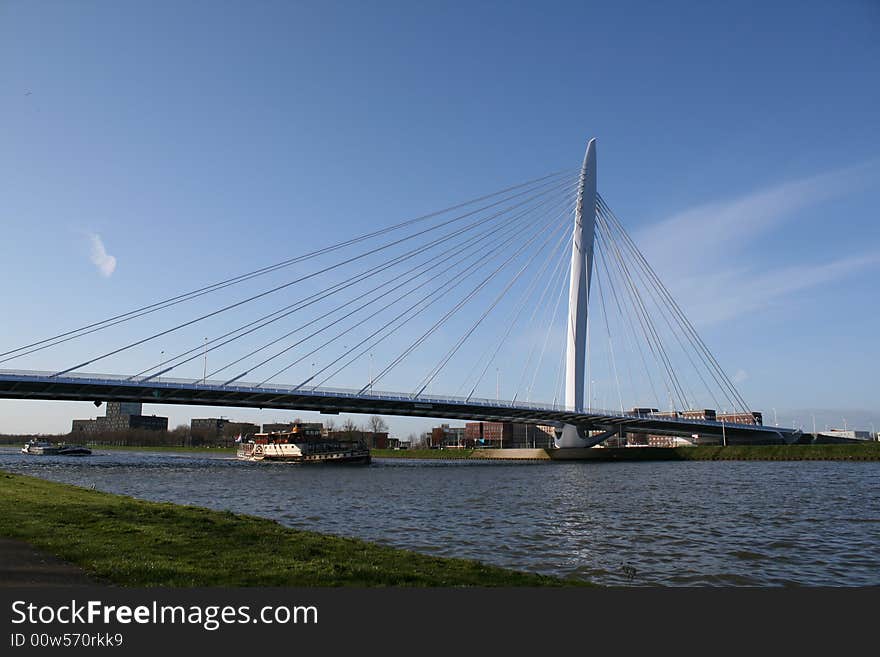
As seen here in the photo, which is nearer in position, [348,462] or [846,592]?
[846,592]

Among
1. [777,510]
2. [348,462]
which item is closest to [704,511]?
[777,510]

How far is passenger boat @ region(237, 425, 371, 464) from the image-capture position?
72.8m

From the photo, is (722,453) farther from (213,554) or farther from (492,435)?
(492,435)

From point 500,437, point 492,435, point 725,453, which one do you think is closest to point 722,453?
point 725,453

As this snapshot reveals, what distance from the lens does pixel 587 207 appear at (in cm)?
6762

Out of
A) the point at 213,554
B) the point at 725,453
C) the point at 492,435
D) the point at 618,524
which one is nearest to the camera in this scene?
the point at 213,554

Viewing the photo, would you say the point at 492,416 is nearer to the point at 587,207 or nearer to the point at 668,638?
the point at 587,207

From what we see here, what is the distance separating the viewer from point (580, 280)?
6419cm

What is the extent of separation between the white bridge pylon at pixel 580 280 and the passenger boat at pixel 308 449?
2551cm

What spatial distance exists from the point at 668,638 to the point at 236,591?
4.94 metres

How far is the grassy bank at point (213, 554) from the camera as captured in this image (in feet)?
30.0

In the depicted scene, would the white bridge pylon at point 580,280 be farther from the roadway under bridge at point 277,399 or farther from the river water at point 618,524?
the river water at point 618,524

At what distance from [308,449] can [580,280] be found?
122ft

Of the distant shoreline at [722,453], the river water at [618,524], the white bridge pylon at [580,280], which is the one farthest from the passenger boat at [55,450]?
the white bridge pylon at [580,280]
